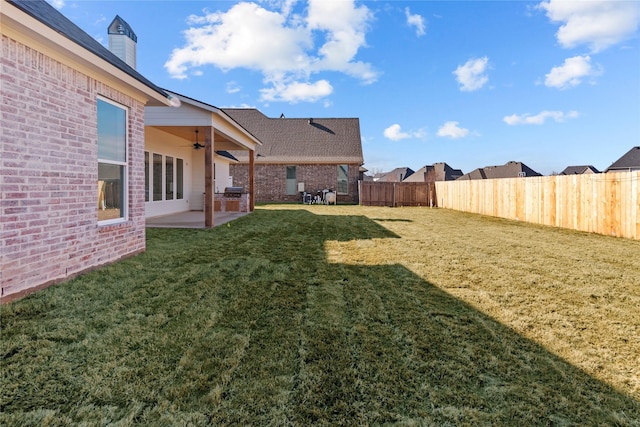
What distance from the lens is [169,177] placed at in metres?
12.2

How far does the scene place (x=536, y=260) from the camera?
556 cm

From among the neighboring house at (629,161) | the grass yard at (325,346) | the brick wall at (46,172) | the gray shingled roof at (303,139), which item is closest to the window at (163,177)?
the brick wall at (46,172)

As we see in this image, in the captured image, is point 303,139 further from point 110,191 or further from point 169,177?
point 110,191

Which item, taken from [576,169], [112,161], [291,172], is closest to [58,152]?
[112,161]

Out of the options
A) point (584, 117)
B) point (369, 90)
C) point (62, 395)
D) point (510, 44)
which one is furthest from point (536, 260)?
point (584, 117)

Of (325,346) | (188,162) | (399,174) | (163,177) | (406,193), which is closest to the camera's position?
(325,346)

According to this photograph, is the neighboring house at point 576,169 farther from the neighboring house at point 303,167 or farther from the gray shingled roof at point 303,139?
the neighboring house at point 303,167

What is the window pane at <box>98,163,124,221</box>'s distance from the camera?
4730 millimetres

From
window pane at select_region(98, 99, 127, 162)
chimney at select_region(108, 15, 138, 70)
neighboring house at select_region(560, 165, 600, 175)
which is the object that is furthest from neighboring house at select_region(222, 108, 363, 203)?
neighboring house at select_region(560, 165, 600, 175)

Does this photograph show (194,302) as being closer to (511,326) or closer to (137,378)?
(137,378)

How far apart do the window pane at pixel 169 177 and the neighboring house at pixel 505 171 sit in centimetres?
3142

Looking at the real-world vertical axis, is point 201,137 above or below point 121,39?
below

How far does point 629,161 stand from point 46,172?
39496 millimetres

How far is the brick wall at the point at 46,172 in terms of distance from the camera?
321cm
